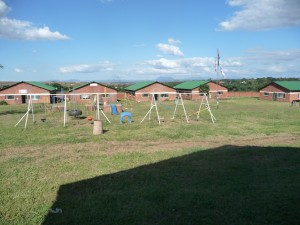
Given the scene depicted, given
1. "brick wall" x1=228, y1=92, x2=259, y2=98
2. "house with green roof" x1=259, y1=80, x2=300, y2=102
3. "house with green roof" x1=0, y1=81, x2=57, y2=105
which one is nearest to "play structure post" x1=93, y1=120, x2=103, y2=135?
"house with green roof" x1=259, y1=80, x2=300, y2=102

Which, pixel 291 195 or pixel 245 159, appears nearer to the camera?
pixel 291 195

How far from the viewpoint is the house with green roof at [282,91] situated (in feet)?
157

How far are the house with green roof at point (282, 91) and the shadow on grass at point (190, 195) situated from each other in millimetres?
39645

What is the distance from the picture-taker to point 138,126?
66.1ft

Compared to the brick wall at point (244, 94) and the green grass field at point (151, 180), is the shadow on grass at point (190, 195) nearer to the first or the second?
the green grass field at point (151, 180)

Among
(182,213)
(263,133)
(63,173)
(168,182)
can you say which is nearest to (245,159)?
(168,182)

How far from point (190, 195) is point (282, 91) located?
46.9 m

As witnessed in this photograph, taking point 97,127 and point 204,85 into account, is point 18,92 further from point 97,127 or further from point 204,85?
point 97,127

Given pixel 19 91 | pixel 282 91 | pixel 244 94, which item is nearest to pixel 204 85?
pixel 282 91

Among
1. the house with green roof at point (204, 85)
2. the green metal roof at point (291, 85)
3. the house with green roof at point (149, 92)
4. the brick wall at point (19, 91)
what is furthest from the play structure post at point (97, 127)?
the house with green roof at point (204, 85)

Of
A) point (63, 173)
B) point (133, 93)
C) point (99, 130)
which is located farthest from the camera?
point (133, 93)

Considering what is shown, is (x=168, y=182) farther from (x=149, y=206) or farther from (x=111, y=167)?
(x=111, y=167)

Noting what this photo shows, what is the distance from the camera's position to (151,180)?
8438mm

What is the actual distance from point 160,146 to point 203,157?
2831 millimetres
